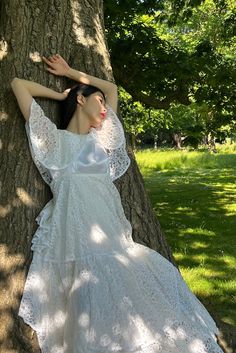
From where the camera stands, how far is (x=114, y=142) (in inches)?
139

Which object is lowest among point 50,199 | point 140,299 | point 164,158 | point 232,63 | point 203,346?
point 164,158

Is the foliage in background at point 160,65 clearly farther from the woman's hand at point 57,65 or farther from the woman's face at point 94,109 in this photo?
the woman's face at point 94,109

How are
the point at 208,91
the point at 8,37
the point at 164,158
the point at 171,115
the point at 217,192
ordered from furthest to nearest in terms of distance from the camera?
the point at 171,115
the point at 164,158
the point at 217,192
the point at 208,91
the point at 8,37

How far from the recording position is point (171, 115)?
96.6 ft

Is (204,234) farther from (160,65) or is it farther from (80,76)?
(80,76)

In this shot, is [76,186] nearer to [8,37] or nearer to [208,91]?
[8,37]

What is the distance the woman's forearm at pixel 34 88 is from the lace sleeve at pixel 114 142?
1.24 ft

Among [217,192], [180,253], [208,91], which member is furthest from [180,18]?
[180,253]

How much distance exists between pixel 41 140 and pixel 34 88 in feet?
1.15

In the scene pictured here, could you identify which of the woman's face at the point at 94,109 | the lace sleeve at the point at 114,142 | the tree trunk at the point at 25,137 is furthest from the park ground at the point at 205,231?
the woman's face at the point at 94,109

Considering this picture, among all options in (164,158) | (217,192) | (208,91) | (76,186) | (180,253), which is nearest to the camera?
(76,186)

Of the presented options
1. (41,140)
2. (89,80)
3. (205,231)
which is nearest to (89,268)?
(41,140)

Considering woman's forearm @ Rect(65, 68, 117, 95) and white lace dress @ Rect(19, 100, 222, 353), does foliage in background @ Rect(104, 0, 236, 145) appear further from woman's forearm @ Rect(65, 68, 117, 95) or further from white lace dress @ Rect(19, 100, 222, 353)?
white lace dress @ Rect(19, 100, 222, 353)

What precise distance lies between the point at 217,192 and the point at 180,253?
6909mm
